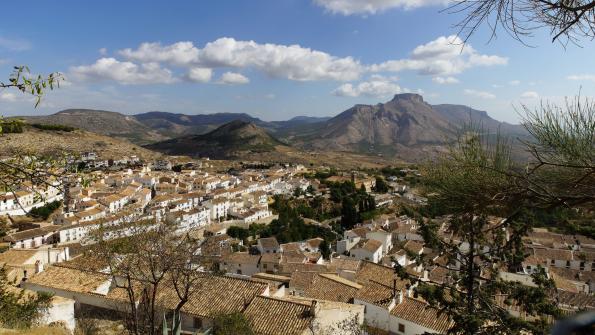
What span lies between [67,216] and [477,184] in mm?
45778

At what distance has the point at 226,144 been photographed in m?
144

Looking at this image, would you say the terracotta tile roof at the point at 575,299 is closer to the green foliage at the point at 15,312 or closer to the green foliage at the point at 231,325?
the green foliage at the point at 231,325

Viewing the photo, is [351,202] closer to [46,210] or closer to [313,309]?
[46,210]

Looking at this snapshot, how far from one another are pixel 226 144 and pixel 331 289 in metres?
127

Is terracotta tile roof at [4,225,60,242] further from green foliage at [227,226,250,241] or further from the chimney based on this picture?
the chimney

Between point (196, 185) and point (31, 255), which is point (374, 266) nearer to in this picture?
point (31, 255)

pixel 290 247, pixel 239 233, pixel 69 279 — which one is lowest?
pixel 239 233

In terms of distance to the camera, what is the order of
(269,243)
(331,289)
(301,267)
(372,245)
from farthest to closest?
(269,243)
(372,245)
(301,267)
(331,289)

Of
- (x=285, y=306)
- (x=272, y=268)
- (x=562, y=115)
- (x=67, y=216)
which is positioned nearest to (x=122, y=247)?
(x=285, y=306)

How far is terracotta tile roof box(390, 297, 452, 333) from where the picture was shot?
1589 centimetres

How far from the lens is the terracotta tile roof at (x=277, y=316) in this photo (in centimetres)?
1288

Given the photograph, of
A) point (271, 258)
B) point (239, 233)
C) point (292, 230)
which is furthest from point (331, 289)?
point (239, 233)

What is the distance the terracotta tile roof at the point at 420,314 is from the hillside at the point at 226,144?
369 ft

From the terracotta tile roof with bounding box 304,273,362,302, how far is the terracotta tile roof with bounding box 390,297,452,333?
7.65ft
